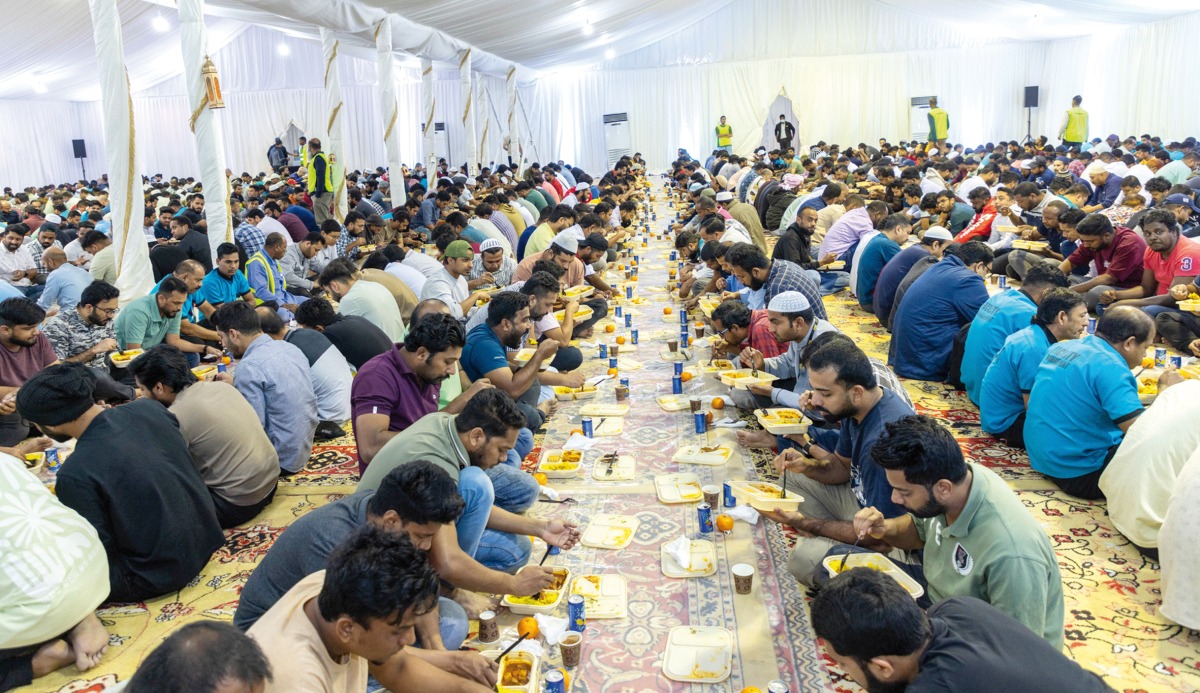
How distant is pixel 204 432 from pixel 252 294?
13.1 feet

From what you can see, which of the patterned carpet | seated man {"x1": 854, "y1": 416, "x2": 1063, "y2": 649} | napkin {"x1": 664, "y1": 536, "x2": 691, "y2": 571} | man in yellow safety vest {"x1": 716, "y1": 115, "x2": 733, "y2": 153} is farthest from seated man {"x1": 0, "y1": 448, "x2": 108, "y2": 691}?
man in yellow safety vest {"x1": 716, "y1": 115, "x2": 733, "y2": 153}

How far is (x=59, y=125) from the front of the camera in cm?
2567

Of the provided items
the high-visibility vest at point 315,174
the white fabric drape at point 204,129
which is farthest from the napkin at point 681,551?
the high-visibility vest at point 315,174

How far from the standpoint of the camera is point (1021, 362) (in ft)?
15.8

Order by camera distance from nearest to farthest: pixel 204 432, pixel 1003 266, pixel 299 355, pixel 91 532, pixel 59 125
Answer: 1. pixel 91 532
2. pixel 204 432
3. pixel 299 355
4. pixel 1003 266
5. pixel 59 125

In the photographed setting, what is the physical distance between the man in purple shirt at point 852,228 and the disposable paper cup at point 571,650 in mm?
7247

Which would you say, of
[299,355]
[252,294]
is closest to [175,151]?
[252,294]

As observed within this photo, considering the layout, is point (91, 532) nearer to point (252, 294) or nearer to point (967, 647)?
point (967, 647)

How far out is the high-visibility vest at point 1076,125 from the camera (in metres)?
18.7

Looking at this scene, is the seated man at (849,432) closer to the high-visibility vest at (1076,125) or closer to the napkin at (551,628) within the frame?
the napkin at (551,628)

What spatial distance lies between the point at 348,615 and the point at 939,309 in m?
5.40

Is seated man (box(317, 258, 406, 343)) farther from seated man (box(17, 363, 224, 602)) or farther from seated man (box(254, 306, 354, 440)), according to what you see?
seated man (box(17, 363, 224, 602))

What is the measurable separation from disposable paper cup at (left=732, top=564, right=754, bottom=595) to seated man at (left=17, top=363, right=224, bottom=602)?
2.49 m

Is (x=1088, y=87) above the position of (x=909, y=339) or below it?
above
